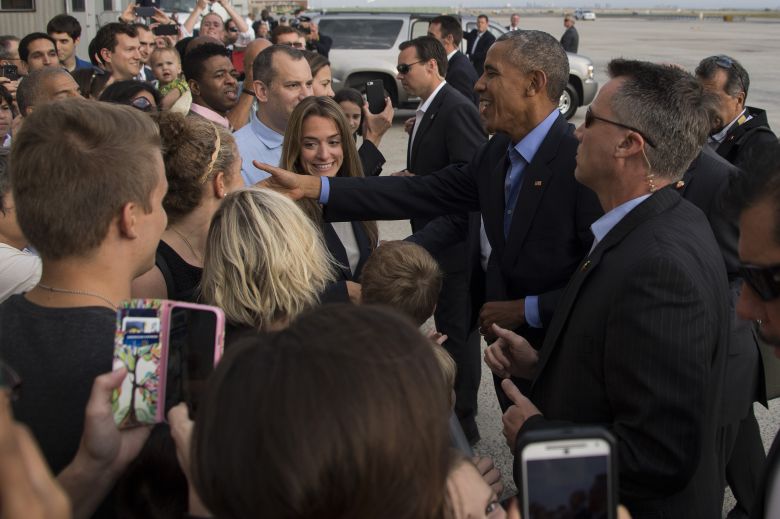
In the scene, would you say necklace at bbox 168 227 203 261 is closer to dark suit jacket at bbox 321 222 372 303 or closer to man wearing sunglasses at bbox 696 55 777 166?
dark suit jacket at bbox 321 222 372 303

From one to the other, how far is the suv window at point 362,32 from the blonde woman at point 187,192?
13.9 metres

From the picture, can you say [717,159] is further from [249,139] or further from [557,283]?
[249,139]

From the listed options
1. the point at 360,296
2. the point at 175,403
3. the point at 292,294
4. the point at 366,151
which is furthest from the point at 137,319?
the point at 366,151

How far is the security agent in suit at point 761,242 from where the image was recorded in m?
1.77

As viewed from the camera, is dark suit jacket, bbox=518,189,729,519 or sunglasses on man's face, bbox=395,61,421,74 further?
sunglasses on man's face, bbox=395,61,421,74

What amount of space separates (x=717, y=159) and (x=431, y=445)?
3116 millimetres

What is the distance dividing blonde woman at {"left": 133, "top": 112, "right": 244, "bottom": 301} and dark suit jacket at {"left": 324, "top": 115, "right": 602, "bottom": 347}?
2.63 ft

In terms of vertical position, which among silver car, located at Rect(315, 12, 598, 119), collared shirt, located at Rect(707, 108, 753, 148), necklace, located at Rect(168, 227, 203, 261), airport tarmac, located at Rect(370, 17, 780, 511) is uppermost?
collared shirt, located at Rect(707, 108, 753, 148)

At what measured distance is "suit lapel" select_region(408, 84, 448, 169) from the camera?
5.43 metres

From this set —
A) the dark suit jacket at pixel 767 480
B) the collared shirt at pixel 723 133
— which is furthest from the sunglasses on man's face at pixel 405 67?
the dark suit jacket at pixel 767 480

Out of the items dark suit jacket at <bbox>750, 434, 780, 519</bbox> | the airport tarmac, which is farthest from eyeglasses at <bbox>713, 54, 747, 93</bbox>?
dark suit jacket at <bbox>750, 434, 780, 519</bbox>

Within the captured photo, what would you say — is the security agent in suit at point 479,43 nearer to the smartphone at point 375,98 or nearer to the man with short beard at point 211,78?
Answer: the smartphone at point 375,98

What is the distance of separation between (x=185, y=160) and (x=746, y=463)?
279cm

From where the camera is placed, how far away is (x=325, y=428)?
1069 millimetres
